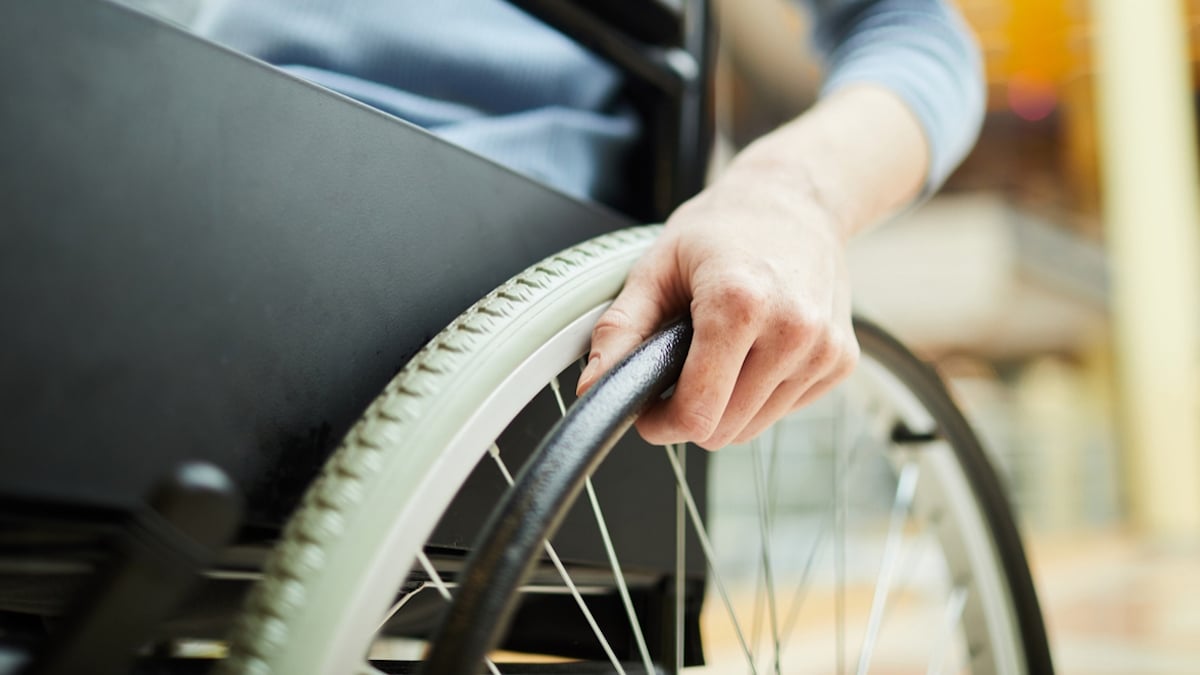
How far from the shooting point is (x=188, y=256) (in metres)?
0.26

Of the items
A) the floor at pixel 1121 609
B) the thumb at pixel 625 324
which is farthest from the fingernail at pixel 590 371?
the floor at pixel 1121 609

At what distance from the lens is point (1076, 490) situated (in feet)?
22.3

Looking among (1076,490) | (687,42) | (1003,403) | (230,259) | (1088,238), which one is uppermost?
(1088,238)

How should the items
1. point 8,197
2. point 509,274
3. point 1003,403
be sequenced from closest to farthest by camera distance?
point 8,197
point 509,274
point 1003,403

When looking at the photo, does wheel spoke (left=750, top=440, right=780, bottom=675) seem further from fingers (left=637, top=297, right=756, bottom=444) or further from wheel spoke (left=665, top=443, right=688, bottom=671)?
fingers (left=637, top=297, right=756, bottom=444)

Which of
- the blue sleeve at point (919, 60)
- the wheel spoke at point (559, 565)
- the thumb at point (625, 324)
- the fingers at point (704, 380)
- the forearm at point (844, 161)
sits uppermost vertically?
the blue sleeve at point (919, 60)

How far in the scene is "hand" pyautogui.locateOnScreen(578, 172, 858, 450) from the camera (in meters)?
0.32

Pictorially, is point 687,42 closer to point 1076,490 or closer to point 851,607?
point 851,607

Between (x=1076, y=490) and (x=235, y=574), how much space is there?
7482 mm

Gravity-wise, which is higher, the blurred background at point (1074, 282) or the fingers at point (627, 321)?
the blurred background at point (1074, 282)

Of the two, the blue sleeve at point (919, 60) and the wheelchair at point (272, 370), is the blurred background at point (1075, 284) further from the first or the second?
the wheelchair at point (272, 370)

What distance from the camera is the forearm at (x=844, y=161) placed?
410mm

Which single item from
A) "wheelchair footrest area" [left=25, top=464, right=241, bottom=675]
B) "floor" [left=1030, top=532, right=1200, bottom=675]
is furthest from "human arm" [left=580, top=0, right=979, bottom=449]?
"floor" [left=1030, top=532, right=1200, bottom=675]

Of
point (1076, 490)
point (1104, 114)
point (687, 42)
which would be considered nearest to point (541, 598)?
point (687, 42)
